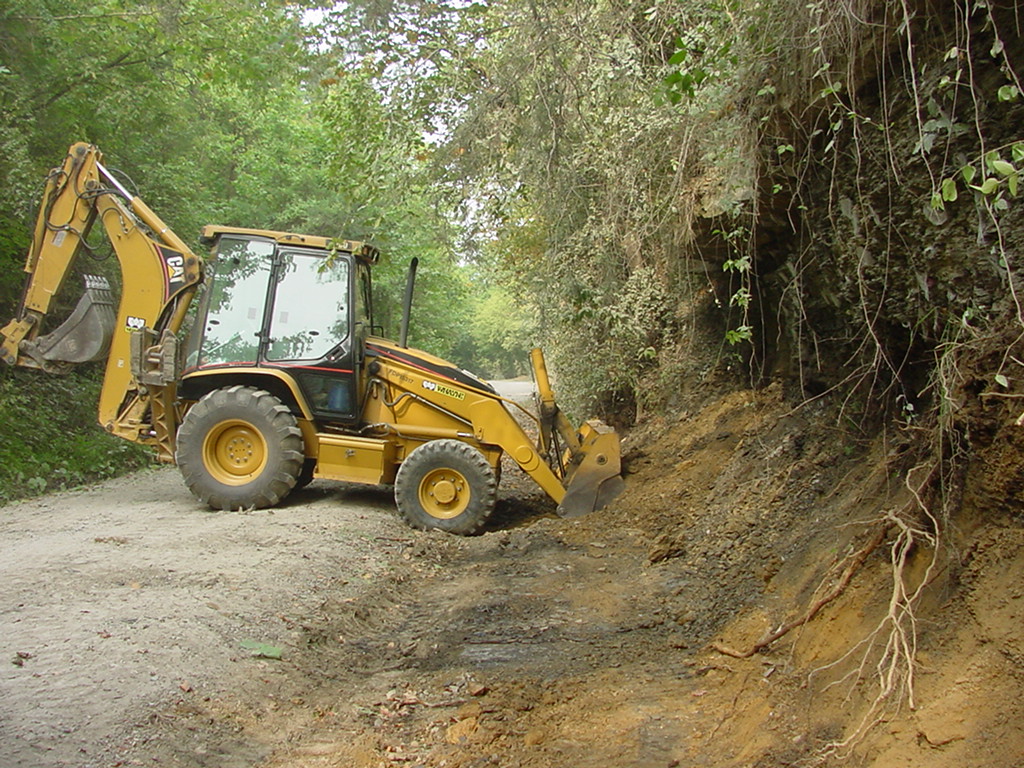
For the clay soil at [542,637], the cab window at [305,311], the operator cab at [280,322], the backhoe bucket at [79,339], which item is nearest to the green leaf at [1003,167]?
the clay soil at [542,637]

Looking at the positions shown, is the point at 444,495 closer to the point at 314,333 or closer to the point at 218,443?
the point at 314,333

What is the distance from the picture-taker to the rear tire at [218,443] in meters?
8.17

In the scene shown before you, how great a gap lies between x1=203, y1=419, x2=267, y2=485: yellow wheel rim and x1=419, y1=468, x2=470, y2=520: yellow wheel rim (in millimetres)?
1662

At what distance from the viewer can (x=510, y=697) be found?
4113 mm

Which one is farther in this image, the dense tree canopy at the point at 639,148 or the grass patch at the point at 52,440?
the grass patch at the point at 52,440

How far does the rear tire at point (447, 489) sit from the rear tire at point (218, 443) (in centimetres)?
114

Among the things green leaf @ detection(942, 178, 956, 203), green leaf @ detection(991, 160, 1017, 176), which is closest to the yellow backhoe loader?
green leaf @ detection(942, 178, 956, 203)

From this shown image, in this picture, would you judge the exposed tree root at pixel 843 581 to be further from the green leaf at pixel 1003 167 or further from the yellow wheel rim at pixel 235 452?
the yellow wheel rim at pixel 235 452

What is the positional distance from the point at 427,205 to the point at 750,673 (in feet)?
20.1

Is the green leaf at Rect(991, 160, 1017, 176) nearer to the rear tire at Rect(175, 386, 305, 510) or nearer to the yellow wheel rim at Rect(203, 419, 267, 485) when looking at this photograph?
the rear tire at Rect(175, 386, 305, 510)

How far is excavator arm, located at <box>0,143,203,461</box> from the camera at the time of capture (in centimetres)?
862

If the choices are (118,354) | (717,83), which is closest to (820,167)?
(717,83)

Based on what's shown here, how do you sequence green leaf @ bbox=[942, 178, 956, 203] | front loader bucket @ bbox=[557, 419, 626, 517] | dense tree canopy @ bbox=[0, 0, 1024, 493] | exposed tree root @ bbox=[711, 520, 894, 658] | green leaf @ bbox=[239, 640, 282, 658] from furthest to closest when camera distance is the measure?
front loader bucket @ bbox=[557, 419, 626, 517] < green leaf @ bbox=[239, 640, 282, 658] < dense tree canopy @ bbox=[0, 0, 1024, 493] < exposed tree root @ bbox=[711, 520, 894, 658] < green leaf @ bbox=[942, 178, 956, 203]

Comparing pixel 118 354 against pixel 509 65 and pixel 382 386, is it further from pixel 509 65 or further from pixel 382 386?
pixel 509 65
